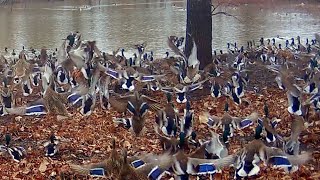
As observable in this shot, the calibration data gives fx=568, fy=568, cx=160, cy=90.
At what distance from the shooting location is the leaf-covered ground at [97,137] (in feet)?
16.5

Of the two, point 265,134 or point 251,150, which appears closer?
point 251,150

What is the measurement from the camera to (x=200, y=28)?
336 inches

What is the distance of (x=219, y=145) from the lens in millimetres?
A: 4371

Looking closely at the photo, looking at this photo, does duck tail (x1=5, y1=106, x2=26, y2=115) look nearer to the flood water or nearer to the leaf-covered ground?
the leaf-covered ground

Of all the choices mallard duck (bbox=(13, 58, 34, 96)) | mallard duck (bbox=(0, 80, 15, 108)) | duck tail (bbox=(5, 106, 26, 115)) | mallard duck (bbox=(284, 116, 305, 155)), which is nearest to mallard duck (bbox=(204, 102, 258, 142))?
mallard duck (bbox=(284, 116, 305, 155))

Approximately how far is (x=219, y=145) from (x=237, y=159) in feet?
1.31

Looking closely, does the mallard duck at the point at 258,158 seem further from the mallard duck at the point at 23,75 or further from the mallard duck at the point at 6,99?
the mallard duck at the point at 23,75

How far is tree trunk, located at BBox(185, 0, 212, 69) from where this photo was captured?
838cm

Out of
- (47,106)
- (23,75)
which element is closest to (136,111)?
(47,106)

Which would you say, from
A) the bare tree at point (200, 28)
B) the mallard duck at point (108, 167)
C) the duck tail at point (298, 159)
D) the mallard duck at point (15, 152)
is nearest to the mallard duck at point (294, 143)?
the duck tail at point (298, 159)

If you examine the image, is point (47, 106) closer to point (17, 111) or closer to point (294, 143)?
point (17, 111)

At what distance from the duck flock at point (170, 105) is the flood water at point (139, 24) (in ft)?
21.5

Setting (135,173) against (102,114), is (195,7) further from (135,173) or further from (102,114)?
(135,173)

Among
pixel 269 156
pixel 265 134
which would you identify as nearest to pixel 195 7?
pixel 265 134
